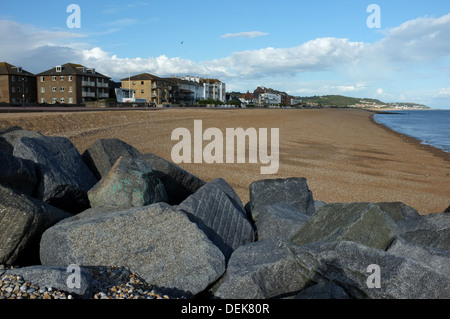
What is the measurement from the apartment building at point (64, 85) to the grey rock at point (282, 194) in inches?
3148

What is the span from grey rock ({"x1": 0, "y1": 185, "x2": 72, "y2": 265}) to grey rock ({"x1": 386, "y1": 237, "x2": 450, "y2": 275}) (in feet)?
14.4

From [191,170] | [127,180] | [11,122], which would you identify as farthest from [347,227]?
[11,122]

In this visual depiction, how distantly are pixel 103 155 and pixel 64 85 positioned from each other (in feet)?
263

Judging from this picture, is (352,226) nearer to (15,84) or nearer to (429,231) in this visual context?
(429,231)

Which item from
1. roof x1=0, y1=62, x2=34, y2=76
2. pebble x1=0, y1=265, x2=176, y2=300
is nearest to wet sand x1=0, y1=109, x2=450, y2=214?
pebble x1=0, y1=265, x2=176, y2=300

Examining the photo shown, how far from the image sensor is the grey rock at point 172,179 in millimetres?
7203

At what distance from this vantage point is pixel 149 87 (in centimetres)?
10088

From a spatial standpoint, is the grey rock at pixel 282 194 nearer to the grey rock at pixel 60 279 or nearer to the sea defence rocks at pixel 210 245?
the sea defence rocks at pixel 210 245

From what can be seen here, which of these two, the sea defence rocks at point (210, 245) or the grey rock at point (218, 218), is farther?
the grey rock at point (218, 218)

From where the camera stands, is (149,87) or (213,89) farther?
(213,89)

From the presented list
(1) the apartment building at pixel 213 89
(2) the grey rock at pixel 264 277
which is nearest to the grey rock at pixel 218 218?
(2) the grey rock at pixel 264 277

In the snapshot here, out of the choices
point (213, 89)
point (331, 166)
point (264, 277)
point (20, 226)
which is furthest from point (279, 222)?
point (213, 89)

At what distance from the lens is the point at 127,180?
607cm
